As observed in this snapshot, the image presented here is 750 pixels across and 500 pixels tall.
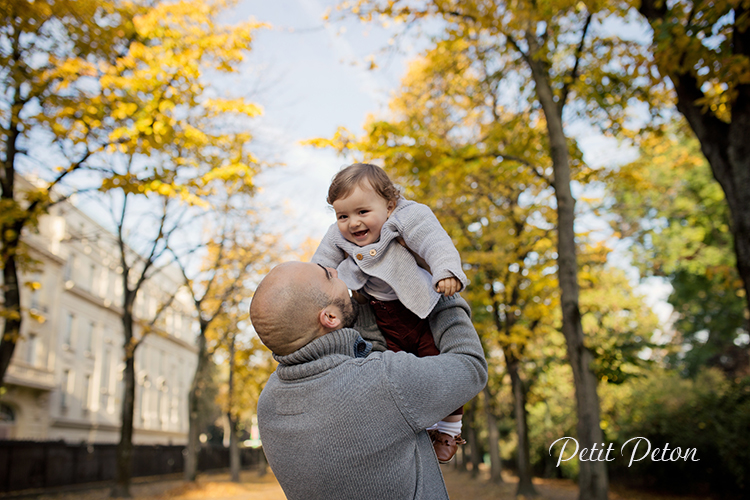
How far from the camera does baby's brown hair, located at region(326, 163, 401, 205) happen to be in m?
2.14

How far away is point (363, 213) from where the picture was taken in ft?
7.01

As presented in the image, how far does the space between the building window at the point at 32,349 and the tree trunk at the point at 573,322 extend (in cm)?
2907

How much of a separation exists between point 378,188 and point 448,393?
91 cm

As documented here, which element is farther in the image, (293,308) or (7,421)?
(7,421)

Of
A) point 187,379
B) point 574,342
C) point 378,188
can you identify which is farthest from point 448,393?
point 187,379

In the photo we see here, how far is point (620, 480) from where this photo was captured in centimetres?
1677

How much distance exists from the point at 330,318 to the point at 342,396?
0.26 meters

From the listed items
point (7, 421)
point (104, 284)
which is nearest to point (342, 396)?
point (7, 421)

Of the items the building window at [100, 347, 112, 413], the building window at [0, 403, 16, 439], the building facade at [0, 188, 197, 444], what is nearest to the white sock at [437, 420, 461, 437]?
the building facade at [0, 188, 197, 444]

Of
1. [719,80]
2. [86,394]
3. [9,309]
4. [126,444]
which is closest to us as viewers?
[719,80]

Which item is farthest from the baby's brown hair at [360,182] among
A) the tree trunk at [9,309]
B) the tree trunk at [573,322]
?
the tree trunk at [9,309]

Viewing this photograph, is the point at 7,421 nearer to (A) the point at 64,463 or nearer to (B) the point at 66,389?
(B) the point at 66,389

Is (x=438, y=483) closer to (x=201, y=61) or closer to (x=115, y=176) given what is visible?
(x=115, y=176)

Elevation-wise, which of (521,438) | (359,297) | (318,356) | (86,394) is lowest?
(521,438)
